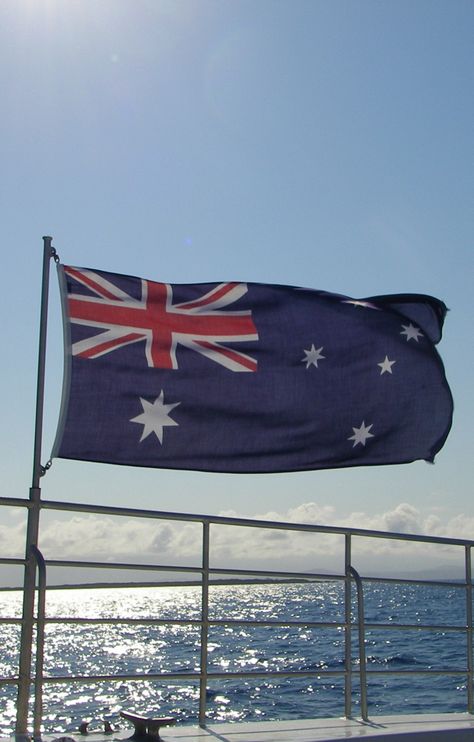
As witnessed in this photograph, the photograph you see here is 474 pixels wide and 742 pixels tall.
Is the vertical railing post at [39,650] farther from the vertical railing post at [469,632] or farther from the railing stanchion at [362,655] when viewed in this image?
the vertical railing post at [469,632]

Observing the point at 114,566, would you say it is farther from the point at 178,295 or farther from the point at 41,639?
the point at 178,295

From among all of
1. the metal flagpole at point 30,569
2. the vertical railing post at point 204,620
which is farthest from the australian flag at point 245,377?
the vertical railing post at point 204,620

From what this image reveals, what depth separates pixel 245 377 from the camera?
7211 mm

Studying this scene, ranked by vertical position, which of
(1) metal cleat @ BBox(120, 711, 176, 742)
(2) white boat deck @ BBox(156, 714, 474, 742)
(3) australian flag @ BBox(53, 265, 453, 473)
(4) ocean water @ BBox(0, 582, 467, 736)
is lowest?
(4) ocean water @ BBox(0, 582, 467, 736)

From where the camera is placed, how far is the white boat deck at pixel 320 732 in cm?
548

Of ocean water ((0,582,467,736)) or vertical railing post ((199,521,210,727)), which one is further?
ocean water ((0,582,467,736))

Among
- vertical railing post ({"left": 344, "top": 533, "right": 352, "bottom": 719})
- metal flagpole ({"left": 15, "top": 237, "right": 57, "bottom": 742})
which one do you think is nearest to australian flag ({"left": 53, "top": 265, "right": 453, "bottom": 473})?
metal flagpole ({"left": 15, "top": 237, "right": 57, "bottom": 742})

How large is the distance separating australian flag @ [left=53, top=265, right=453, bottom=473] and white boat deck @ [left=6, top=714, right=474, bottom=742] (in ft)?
5.61

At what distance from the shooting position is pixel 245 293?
7.55m

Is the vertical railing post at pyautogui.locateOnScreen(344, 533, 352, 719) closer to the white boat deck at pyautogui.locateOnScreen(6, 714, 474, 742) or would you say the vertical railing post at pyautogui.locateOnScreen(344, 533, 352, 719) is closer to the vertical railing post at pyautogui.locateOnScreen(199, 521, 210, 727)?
the white boat deck at pyautogui.locateOnScreen(6, 714, 474, 742)

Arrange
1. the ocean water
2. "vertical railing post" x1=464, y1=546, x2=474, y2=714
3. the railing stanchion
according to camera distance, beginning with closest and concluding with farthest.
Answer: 1. the railing stanchion
2. "vertical railing post" x1=464, y1=546, x2=474, y2=714
3. the ocean water

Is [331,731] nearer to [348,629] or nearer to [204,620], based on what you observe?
[348,629]

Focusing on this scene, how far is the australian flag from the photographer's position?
6.35 meters

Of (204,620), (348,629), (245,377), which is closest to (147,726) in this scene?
(204,620)
